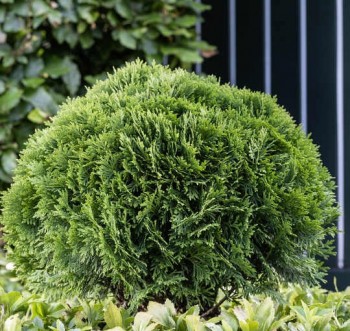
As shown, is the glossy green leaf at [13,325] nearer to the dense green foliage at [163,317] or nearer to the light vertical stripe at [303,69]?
the dense green foliage at [163,317]

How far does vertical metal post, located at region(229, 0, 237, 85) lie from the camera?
14.0 ft

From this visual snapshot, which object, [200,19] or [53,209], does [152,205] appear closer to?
[53,209]

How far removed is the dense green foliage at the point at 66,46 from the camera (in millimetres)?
3520

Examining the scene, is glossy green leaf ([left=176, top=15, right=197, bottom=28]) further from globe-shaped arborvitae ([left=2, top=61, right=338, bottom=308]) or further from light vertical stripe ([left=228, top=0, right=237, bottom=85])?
globe-shaped arborvitae ([left=2, top=61, right=338, bottom=308])

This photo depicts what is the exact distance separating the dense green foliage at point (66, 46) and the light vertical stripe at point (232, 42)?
0.39 meters

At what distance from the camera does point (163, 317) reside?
1.88 m

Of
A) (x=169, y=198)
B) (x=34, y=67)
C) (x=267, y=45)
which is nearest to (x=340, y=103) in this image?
(x=267, y=45)

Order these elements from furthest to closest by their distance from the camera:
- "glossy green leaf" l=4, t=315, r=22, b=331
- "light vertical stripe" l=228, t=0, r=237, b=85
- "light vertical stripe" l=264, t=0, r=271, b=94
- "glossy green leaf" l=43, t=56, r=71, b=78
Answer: "light vertical stripe" l=228, t=0, r=237, b=85
"light vertical stripe" l=264, t=0, r=271, b=94
"glossy green leaf" l=43, t=56, r=71, b=78
"glossy green leaf" l=4, t=315, r=22, b=331

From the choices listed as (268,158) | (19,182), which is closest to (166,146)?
(268,158)

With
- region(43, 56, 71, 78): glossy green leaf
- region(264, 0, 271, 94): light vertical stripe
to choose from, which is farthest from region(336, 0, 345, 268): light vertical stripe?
region(43, 56, 71, 78): glossy green leaf

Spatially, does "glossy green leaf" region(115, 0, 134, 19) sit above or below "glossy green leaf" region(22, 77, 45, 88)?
above

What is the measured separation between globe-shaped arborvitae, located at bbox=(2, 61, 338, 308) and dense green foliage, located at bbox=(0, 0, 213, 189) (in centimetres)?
152

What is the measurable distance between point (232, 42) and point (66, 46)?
1202mm

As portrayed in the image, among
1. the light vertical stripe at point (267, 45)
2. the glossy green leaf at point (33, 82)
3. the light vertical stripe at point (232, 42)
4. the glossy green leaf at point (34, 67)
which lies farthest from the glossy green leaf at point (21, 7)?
the light vertical stripe at point (267, 45)
